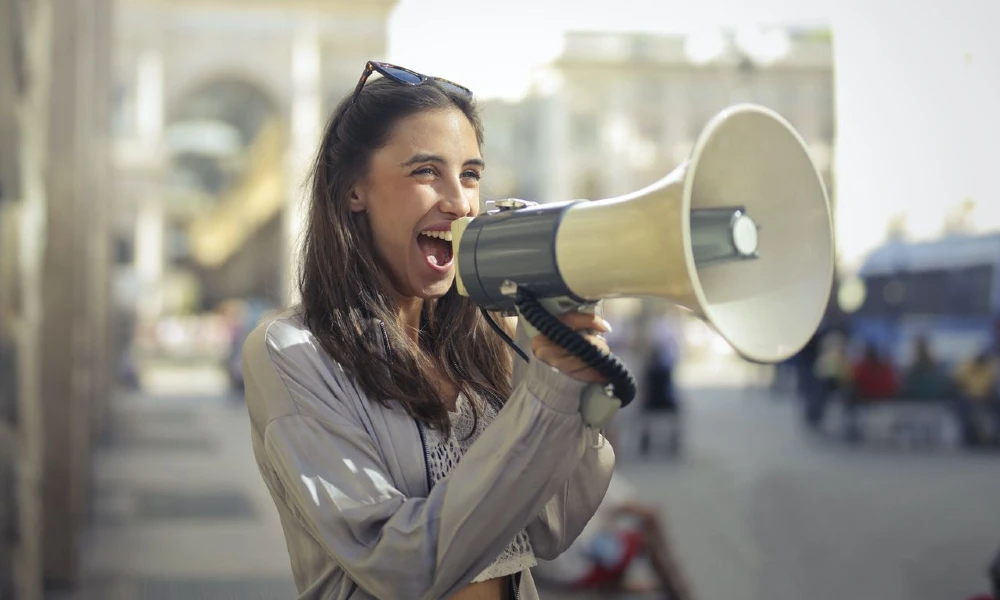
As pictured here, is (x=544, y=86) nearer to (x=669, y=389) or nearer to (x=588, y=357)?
(x=588, y=357)

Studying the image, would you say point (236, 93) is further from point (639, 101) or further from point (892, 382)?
point (892, 382)

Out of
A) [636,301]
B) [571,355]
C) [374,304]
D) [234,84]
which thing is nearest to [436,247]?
[374,304]

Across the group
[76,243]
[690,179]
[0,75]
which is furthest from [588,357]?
[76,243]

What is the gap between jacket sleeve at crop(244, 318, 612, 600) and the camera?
1066 millimetres

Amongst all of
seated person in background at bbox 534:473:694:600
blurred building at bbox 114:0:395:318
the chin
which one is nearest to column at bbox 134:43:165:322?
blurred building at bbox 114:0:395:318

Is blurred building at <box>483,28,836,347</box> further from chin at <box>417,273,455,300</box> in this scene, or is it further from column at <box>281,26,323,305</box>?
chin at <box>417,273,455,300</box>

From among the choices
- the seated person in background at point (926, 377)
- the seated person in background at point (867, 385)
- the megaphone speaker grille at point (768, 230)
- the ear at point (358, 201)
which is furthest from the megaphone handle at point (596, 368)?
the seated person in background at point (867, 385)

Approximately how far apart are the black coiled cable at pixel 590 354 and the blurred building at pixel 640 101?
1.73 meters

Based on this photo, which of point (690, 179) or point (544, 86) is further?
point (544, 86)

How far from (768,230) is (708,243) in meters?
0.10

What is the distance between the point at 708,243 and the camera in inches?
43.3

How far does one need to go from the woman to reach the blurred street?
2130mm

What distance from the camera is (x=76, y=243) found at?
546 centimetres

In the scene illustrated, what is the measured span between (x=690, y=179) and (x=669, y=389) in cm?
716
